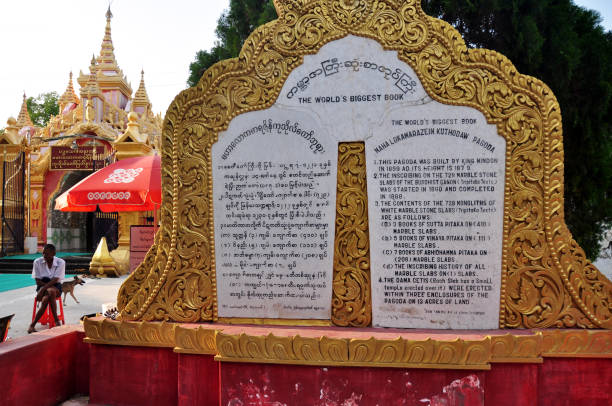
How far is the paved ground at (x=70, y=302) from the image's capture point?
6.69 meters

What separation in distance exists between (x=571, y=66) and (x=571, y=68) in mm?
43

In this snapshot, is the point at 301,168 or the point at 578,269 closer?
the point at 578,269

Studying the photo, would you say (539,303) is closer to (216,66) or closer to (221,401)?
(221,401)

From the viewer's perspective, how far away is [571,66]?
6.27 meters

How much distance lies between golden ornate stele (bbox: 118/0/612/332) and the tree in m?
4.11

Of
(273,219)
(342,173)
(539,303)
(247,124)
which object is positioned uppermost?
(247,124)

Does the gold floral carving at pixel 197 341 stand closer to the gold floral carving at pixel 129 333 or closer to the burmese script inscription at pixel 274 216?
the gold floral carving at pixel 129 333

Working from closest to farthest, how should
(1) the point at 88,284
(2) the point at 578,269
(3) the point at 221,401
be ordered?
(3) the point at 221,401 < (2) the point at 578,269 < (1) the point at 88,284

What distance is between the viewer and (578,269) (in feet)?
9.85

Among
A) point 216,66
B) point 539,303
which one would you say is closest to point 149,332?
point 216,66

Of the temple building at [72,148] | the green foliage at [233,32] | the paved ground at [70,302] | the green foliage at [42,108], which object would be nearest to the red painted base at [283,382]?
the paved ground at [70,302]

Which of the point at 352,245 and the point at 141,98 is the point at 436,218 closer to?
the point at 352,245

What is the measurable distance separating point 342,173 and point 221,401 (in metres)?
1.91

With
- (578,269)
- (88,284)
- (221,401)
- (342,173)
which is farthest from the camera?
(88,284)
